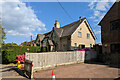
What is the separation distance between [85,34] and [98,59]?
9.77 metres

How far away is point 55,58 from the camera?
9953 mm

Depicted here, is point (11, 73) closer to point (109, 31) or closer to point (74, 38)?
point (109, 31)

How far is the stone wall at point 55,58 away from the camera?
813 cm

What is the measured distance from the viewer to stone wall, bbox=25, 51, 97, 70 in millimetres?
8133

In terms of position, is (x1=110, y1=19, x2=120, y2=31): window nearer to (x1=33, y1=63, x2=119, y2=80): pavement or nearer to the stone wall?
the stone wall

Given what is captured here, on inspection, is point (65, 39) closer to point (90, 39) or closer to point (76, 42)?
point (76, 42)

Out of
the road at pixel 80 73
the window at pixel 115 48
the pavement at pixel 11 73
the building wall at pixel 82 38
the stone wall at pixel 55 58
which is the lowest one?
the pavement at pixel 11 73

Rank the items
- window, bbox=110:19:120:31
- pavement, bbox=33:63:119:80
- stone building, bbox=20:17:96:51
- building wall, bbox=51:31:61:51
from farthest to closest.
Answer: building wall, bbox=51:31:61:51, stone building, bbox=20:17:96:51, window, bbox=110:19:120:31, pavement, bbox=33:63:119:80

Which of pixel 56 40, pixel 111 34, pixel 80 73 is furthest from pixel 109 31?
pixel 56 40

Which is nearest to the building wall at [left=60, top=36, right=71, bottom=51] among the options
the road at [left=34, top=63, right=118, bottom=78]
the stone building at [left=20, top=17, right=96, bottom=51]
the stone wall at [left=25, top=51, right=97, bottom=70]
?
the stone building at [left=20, top=17, right=96, bottom=51]

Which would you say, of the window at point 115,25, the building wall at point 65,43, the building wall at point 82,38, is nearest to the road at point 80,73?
the window at point 115,25

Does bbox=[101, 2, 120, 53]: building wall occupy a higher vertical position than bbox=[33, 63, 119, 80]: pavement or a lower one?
higher

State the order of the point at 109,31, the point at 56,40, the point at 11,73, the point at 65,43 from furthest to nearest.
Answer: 1. the point at 56,40
2. the point at 65,43
3. the point at 109,31
4. the point at 11,73

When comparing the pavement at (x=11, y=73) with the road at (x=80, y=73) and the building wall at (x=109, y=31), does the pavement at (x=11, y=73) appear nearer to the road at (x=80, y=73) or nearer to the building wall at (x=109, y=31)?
the road at (x=80, y=73)
